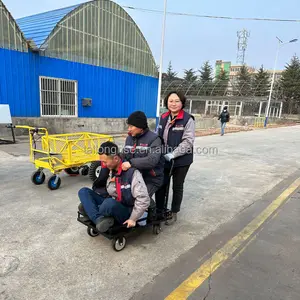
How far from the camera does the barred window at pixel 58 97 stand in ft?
39.6

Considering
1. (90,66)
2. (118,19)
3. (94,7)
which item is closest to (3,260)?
(90,66)

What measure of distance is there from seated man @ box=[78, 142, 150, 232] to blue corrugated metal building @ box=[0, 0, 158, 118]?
31.3 feet

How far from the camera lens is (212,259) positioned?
2.88m

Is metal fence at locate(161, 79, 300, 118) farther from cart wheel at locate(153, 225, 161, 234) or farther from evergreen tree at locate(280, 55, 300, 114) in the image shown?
cart wheel at locate(153, 225, 161, 234)

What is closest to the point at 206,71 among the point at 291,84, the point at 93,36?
the point at 291,84

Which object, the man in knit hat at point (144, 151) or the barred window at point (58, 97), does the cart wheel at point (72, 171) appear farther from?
the barred window at point (58, 97)

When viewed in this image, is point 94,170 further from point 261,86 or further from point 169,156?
point 261,86

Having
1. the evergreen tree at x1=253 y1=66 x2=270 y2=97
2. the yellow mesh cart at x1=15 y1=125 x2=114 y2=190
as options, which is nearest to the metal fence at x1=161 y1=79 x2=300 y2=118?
the evergreen tree at x1=253 y1=66 x2=270 y2=97

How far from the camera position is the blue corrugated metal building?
10.9 metres

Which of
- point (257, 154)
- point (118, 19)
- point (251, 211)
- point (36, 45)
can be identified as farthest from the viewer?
point (118, 19)

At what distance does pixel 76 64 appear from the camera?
13.0 m

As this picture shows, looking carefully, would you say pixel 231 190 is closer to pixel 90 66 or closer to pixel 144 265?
→ pixel 144 265

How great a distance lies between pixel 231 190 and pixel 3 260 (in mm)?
4060

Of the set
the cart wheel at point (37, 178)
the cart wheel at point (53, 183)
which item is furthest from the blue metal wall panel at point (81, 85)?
the cart wheel at point (53, 183)
